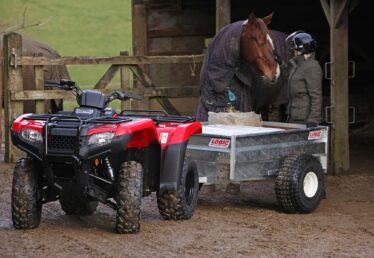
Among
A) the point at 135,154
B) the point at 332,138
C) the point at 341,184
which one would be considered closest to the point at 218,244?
the point at 135,154

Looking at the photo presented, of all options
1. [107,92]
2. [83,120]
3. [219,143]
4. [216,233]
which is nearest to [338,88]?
[107,92]

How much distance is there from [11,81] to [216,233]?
6.34 m

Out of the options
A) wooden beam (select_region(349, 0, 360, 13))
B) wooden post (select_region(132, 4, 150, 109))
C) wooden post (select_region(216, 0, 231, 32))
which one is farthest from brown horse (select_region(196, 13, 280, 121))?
wooden post (select_region(132, 4, 150, 109))

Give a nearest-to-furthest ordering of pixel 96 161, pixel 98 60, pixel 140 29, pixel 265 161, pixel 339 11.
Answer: pixel 96 161
pixel 265 161
pixel 339 11
pixel 98 60
pixel 140 29

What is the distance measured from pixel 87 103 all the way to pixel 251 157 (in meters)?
1.94

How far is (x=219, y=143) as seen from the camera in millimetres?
9188

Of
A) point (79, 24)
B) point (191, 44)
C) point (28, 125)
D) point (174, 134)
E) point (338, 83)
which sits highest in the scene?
point (79, 24)

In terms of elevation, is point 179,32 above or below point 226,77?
above

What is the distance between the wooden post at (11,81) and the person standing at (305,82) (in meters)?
4.50

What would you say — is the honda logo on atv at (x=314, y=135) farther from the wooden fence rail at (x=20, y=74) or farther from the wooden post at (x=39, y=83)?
the wooden post at (x=39, y=83)

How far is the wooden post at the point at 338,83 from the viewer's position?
12.5 metres

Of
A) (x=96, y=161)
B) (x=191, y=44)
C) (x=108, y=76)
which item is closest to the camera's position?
(x=96, y=161)

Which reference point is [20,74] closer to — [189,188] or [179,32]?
[179,32]

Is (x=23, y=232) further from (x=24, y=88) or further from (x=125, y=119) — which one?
(x=24, y=88)
